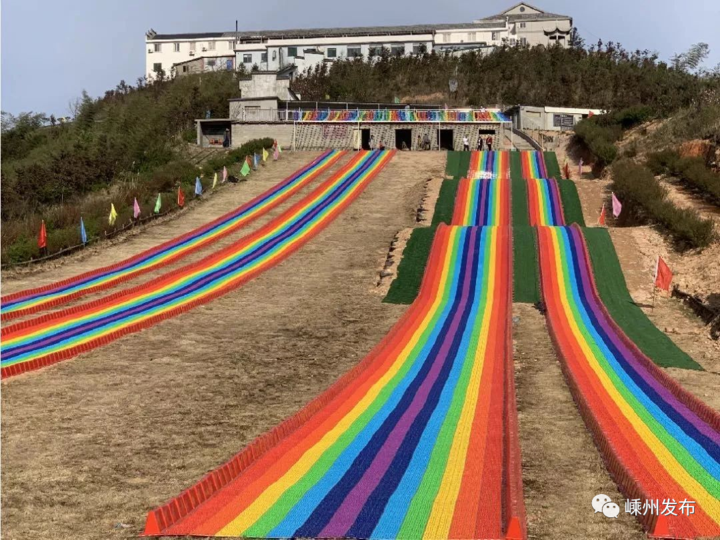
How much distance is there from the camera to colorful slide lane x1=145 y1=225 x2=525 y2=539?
25.6ft

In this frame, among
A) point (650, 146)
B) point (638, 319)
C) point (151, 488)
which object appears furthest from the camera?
point (650, 146)

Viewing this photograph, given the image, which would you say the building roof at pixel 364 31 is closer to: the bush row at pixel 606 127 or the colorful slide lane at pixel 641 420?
the bush row at pixel 606 127

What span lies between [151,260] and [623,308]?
1392 cm

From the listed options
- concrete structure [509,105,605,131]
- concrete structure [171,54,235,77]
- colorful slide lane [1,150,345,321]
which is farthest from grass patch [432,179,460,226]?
concrete structure [171,54,235,77]

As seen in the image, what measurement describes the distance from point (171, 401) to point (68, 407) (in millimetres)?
1514

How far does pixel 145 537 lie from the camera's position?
755 cm

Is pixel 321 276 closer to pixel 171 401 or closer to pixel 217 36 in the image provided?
pixel 171 401

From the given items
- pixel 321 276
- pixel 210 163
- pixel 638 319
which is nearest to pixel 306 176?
pixel 210 163

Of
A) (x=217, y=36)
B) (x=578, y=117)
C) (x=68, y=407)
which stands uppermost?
(x=217, y=36)

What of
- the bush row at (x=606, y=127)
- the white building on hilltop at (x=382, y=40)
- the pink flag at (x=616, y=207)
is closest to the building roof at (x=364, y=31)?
the white building on hilltop at (x=382, y=40)

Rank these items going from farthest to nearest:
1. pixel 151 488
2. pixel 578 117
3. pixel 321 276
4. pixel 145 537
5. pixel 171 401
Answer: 1. pixel 578 117
2. pixel 321 276
3. pixel 171 401
4. pixel 151 488
5. pixel 145 537

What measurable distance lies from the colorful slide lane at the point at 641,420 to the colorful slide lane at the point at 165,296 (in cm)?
887

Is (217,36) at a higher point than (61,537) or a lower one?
higher

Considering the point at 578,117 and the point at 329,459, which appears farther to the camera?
the point at 578,117
